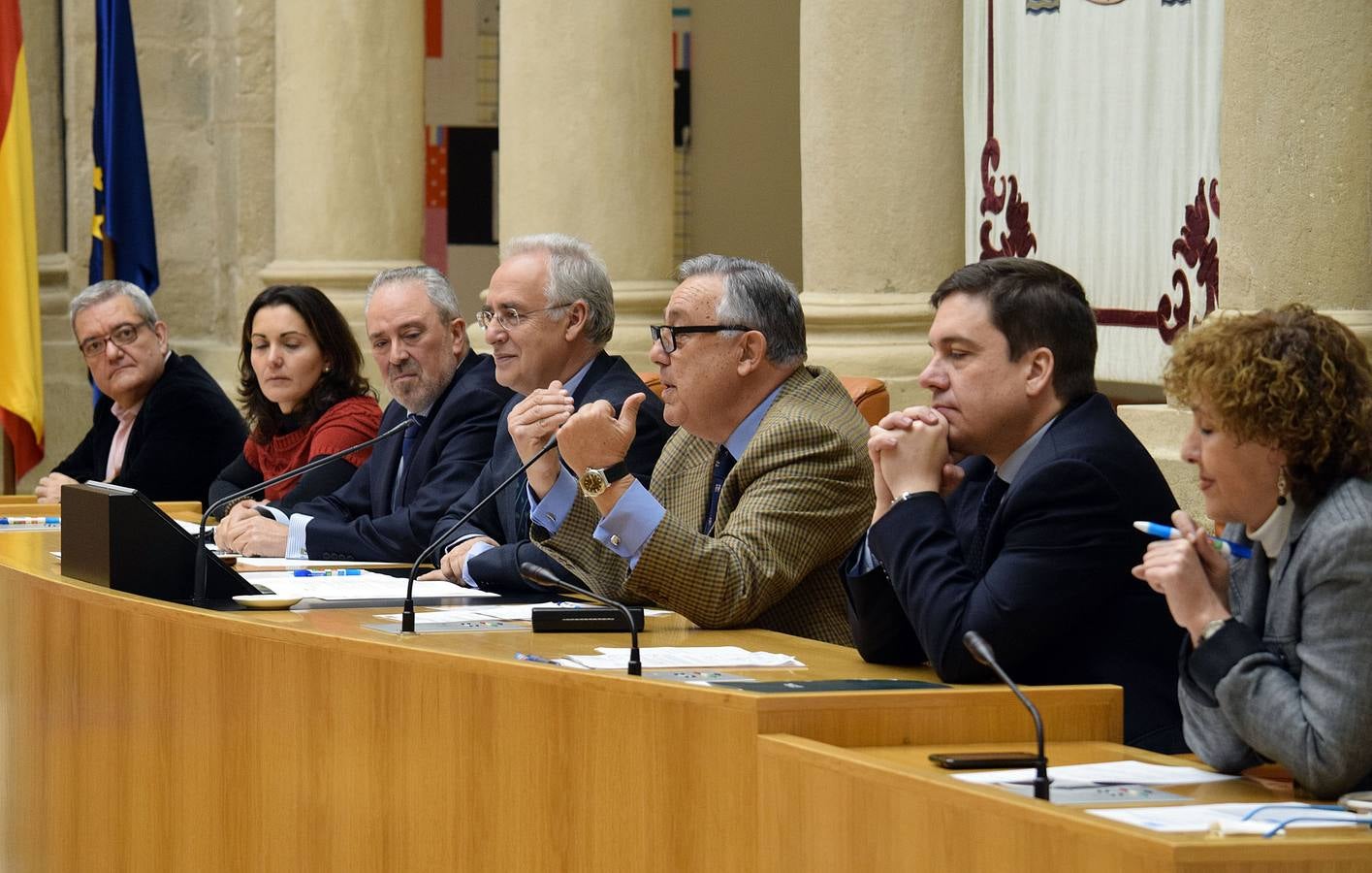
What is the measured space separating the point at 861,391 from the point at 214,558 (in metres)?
1.55

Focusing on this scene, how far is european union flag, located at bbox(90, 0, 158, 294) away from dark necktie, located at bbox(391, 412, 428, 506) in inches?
164

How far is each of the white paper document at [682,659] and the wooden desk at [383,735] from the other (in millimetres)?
67

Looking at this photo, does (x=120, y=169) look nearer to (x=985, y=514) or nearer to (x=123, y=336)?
(x=123, y=336)

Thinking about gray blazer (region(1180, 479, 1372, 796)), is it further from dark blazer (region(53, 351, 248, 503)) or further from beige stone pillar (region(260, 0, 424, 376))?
beige stone pillar (region(260, 0, 424, 376))

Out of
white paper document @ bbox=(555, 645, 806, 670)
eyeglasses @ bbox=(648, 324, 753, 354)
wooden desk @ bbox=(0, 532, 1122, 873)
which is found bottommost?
wooden desk @ bbox=(0, 532, 1122, 873)

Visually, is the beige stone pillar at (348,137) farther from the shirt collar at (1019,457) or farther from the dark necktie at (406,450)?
the shirt collar at (1019,457)

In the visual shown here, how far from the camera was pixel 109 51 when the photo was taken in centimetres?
898

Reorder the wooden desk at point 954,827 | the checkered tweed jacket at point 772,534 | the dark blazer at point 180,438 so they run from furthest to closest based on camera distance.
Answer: the dark blazer at point 180,438 < the checkered tweed jacket at point 772,534 < the wooden desk at point 954,827

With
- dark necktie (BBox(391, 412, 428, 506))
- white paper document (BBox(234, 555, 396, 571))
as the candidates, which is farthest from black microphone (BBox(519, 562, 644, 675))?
dark necktie (BBox(391, 412, 428, 506))

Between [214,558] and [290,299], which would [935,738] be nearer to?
[214,558]

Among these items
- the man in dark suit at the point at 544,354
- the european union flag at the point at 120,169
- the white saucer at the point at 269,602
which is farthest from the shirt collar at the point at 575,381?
the european union flag at the point at 120,169

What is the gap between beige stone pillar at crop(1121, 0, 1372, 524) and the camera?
3898 millimetres

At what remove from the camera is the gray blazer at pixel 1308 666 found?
2254mm

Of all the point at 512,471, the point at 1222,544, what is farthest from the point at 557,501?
the point at 1222,544
